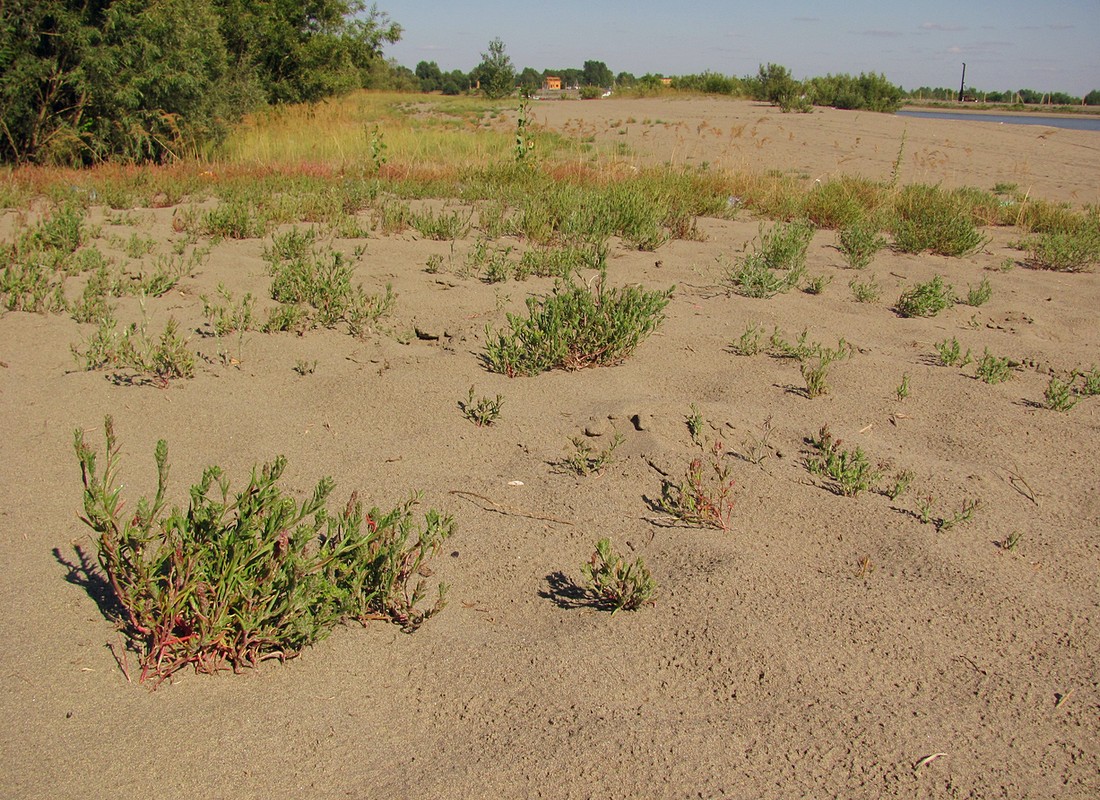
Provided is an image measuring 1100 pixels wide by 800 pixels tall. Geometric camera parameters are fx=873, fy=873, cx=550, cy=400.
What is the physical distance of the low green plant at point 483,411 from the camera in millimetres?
3570

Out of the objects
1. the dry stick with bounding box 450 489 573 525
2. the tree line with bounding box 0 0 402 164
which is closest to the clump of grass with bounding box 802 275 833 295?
the dry stick with bounding box 450 489 573 525

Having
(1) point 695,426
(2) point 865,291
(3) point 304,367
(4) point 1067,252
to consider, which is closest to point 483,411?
(1) point 695,426

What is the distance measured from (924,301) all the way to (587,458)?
2954 millimetres

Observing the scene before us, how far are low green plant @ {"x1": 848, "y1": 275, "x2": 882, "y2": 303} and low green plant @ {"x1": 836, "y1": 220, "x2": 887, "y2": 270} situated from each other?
18.0 inches

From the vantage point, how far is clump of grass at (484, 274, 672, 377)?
411 cm

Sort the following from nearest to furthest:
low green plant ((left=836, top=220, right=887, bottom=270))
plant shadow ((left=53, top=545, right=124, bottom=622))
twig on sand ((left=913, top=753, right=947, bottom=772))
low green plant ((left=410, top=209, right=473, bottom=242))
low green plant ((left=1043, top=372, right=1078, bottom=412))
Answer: twig on sand ((left=913, top=753, right=947, bottom=772)) → plant shadow ((left=53, top=545, right=124, bottom=622)) → low green plant ((left=1043, top=372, right=1078, bottom=412)) → low green plant ((left=836, top=220, right=887, bottom=270)) → low green plant ((left=410, top=209, right=473, bottom=242))

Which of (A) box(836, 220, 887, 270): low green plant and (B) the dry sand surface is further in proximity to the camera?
(A) box(836, 220, 887, 270): low green plant

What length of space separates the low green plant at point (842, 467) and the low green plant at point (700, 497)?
1.18 feet

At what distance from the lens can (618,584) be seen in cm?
244

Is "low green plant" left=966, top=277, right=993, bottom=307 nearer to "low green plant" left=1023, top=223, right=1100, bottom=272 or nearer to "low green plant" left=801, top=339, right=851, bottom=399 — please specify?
"low green plant" left=801, top=339, right=851, bottom=399

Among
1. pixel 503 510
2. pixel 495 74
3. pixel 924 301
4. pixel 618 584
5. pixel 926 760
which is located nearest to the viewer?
pixel 926 760

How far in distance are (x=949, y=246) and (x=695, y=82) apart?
32866 mm

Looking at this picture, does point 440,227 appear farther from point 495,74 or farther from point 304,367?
point 495,74

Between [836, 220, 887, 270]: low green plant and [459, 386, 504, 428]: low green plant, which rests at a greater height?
[836, 220, 887, 270]: low green plant
